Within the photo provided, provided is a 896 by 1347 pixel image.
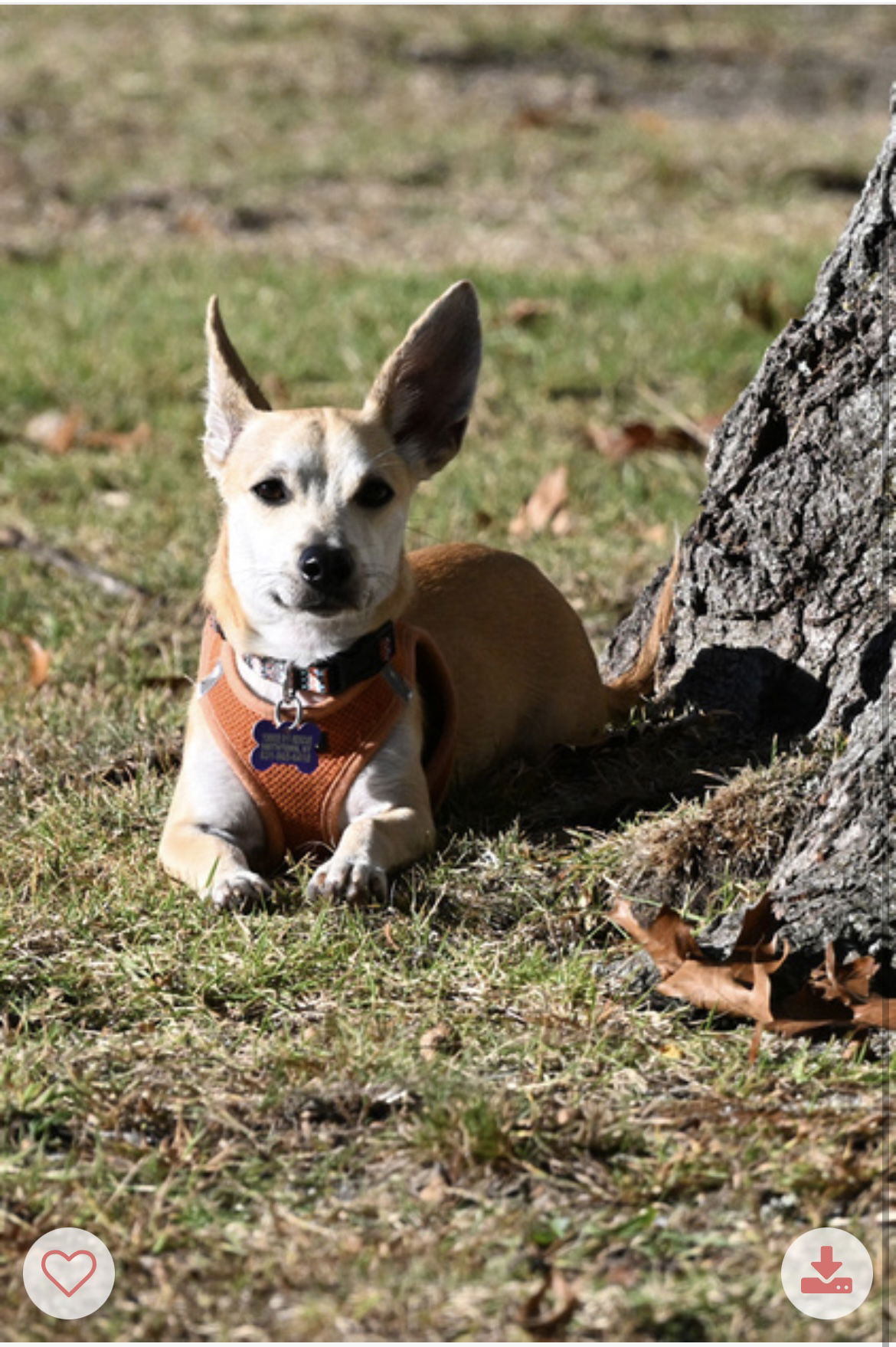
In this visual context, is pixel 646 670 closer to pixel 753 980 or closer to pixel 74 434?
pixel 753 980

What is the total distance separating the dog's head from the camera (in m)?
3.68

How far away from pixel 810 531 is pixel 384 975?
136 cm

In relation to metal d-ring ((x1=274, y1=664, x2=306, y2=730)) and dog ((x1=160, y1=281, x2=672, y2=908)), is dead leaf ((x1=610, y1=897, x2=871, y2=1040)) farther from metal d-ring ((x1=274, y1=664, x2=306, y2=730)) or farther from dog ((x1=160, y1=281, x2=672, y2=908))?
metal d-ring ((x1=274, y1=664, x2=306, y2=730))

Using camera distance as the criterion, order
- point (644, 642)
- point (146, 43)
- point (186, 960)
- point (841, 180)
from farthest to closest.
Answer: point (146, 43)
point (841, 180)
point (644, 642)
point (186, 960)

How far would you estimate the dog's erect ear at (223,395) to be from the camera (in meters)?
4.01

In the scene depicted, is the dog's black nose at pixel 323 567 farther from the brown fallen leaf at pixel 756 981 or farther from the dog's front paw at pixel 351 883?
the brown fallen leaf at pixel 756 981

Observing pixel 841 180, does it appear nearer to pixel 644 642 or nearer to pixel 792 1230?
pixel 644 642

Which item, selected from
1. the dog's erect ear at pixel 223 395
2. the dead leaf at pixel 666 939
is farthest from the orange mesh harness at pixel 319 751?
the dead leaf at pixel 666 939

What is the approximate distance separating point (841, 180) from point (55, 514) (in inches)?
229

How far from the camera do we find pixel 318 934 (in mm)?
3320

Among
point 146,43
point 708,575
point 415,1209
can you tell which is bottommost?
point 415,1209

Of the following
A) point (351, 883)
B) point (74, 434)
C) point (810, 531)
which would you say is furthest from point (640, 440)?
point (351, 883)

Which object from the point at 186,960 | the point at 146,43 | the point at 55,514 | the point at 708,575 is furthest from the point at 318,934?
the point at 146,43

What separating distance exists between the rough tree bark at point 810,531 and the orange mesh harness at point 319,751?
0.76m
